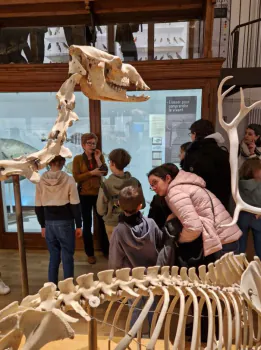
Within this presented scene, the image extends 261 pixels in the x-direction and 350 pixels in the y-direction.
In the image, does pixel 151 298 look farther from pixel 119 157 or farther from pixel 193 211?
pixel 119 157

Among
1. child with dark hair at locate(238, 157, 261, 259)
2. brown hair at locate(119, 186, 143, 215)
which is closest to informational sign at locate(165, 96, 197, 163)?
child with dark hair at locate(238, 157, 261, 259)

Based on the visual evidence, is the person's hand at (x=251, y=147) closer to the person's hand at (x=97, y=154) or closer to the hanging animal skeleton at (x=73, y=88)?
the person's hand at (x=97, y=154)

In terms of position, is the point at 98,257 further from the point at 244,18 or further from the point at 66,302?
the point at 244,18

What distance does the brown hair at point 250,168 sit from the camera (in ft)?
9.31

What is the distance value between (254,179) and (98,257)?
2127 millimetres

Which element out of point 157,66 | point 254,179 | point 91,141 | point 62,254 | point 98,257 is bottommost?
point 98,257

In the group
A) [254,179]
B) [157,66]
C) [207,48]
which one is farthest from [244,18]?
[254,179]

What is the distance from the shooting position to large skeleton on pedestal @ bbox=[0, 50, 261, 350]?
3.80 ft

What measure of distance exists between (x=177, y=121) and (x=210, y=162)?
4.80ft

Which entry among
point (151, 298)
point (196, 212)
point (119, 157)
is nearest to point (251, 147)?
point (119, 157)

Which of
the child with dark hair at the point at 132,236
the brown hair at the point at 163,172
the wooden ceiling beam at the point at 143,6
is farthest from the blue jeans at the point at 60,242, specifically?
the wooden ceiling beam at the point at 143,6

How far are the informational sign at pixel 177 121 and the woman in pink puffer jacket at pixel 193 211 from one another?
70.9 inches

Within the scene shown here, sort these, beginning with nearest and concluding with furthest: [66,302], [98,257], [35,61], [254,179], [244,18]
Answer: [66,302], [254,179], [35,61], [98,257], [244,18]

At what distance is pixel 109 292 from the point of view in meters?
1.42
